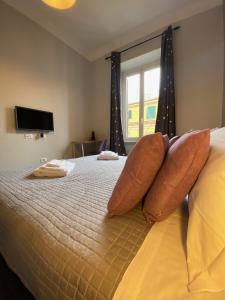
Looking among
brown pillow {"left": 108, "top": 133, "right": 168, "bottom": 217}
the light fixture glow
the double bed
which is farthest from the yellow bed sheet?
the light fixture glow

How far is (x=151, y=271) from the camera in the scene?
19.0 inches

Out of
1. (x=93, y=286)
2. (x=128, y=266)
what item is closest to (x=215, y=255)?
(x=128, y=266)

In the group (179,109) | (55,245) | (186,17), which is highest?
(186,17)

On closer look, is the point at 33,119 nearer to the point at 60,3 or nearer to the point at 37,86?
the point at 37,86

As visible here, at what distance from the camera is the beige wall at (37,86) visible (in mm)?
2801

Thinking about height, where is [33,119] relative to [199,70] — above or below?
below

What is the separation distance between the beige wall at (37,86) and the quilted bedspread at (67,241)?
211 centimetres

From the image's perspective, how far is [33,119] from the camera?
311 cm

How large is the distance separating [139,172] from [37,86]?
3.21 m

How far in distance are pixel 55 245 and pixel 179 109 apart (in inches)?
117

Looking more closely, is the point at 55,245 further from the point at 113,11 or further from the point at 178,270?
the point at 113,11

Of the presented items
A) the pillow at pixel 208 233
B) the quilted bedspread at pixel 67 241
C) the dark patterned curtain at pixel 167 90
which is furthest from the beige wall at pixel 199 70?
the pillow at pixel 208 233

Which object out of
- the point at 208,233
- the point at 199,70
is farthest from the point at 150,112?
the point at 208,233

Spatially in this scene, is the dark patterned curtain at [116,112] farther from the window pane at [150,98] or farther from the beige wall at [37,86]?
the beige wall at [37,86]
